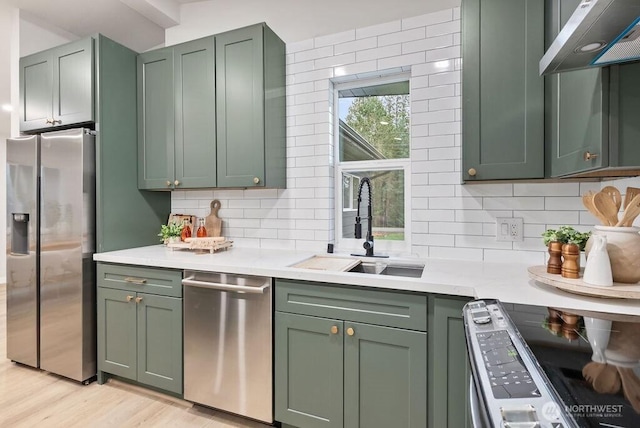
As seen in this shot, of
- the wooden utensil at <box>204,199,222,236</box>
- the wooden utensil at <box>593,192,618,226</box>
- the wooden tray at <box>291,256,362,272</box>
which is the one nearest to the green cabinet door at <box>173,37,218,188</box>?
the wooden utensil at <box>204,199,222,236</box>

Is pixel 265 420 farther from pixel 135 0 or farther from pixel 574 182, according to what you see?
pixel 135 0

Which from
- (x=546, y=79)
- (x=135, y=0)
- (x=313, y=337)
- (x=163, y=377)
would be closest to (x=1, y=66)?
(x=135, y=0)

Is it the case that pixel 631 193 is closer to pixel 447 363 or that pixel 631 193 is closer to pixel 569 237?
pixel 569 237

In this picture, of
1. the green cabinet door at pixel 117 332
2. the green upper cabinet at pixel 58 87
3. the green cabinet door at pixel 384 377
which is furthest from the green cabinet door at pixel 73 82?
the green cabinet door at pixel 384 377

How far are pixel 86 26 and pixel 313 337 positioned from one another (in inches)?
136

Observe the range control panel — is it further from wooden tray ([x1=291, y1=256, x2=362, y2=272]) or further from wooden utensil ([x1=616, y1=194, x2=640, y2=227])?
wooden tray ([x1=291, y1=256, x2=362, y2=272])

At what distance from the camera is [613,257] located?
123 cm

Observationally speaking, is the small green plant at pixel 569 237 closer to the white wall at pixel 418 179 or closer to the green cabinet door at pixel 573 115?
the green cabinet door at pixel 573 115

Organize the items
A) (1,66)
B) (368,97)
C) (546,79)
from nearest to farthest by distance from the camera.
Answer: (546,79) → (368,97) → (1,66)

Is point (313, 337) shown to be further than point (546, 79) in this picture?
Yes

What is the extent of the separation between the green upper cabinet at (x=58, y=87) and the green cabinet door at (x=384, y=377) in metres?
2.41

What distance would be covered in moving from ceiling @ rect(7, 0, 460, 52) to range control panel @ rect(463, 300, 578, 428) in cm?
203

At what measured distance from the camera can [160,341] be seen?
7.02ft

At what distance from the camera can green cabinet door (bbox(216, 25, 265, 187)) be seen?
89.0 inches
